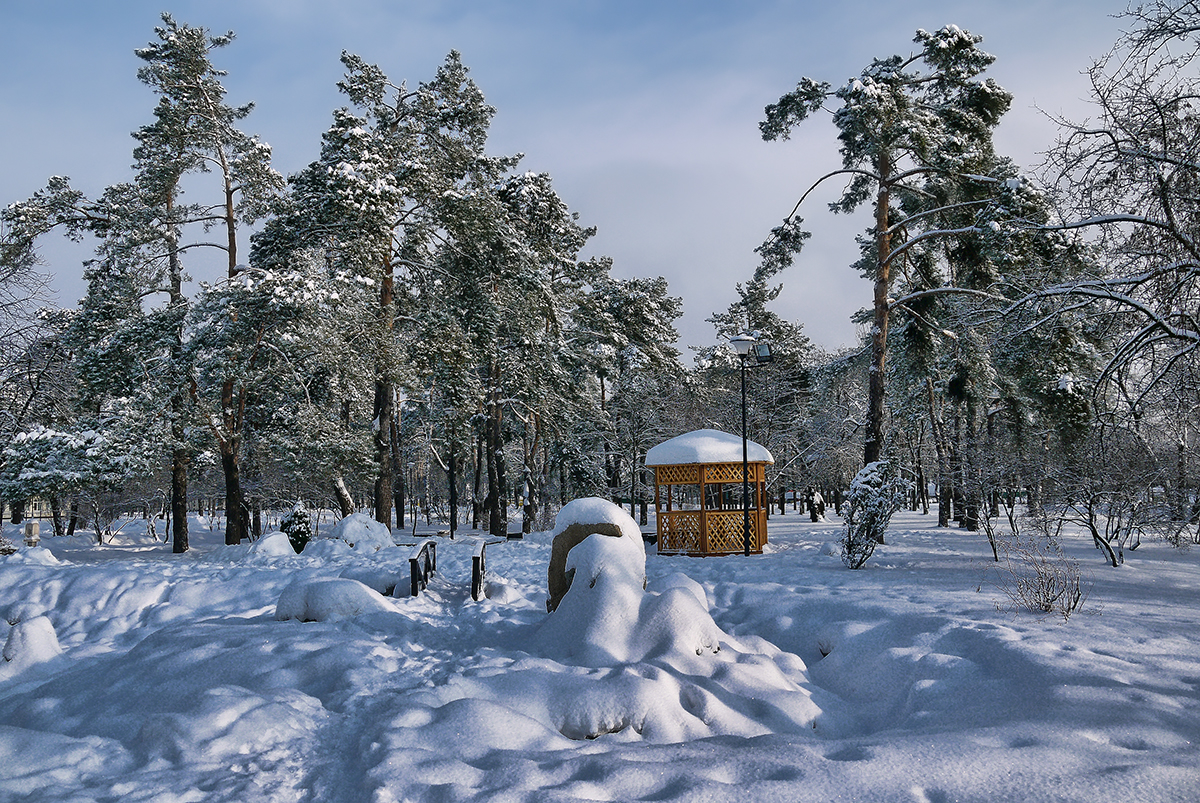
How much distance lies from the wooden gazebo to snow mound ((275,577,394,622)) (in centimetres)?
925

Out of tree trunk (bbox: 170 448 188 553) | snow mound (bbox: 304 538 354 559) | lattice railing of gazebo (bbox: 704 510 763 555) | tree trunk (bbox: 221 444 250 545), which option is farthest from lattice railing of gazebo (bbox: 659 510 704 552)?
tree trunk (bbox: 170 448 188 553)

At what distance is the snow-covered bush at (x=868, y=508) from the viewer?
428 inches

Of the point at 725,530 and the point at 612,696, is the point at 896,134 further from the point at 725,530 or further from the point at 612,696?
the point at 612,696

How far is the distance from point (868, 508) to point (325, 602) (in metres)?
8.33

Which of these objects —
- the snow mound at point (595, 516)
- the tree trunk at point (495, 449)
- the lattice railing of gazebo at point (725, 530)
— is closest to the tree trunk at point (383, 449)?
the tree trunk at point (495, 449)

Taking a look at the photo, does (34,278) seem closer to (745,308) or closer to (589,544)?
(589,544)

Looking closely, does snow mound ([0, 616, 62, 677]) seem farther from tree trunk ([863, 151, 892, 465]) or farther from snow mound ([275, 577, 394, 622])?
tree trunk ([863, 151, 892, 465])

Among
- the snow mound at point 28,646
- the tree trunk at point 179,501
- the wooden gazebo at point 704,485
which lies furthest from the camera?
the tree trunk at point 179,501

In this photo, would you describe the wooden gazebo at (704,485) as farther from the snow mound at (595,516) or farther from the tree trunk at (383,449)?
the snow mound at (595,516)

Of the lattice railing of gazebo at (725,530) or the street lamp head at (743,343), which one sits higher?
the street lamp head at (743,343)

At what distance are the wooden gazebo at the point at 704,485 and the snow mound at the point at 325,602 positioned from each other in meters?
9.25

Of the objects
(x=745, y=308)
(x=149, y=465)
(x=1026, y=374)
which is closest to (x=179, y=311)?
(x=149, y=465)

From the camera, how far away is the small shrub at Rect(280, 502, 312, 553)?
17.1 metres

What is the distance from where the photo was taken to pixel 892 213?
651 inches
